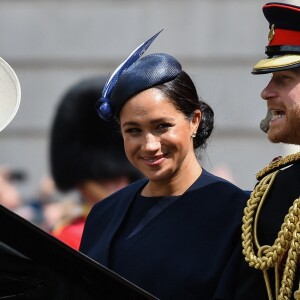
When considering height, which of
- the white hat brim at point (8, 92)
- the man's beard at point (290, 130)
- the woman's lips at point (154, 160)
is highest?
the white hat brim at point (8, 92)

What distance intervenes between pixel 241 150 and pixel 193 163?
294 inches

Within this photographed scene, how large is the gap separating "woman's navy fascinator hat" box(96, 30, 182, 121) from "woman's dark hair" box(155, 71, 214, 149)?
3cm

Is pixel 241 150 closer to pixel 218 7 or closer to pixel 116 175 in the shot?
pixel 218 7

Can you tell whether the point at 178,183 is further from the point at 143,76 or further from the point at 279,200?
Answer: the point at 279,200

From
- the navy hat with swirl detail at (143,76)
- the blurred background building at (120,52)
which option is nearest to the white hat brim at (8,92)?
the navy hat with swirl detail at (143,76)

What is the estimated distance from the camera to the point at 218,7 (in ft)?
39.9

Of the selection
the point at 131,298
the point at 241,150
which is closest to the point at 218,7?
the point at 241,150

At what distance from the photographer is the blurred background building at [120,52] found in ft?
39.3

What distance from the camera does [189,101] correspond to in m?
4.63

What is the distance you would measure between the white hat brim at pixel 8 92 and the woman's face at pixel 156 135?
457 mm

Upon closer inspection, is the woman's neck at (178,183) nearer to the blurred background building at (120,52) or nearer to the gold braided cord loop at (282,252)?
the gold braided cord loop at (282,252)

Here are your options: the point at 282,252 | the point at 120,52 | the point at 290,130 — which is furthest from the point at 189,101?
the point at 120,52

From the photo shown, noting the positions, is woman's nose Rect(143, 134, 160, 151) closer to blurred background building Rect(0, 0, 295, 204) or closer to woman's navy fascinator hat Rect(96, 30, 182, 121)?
woman's navy fascinator hat Rect(96, 30, 182, 121)

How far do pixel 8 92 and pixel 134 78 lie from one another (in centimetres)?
49
